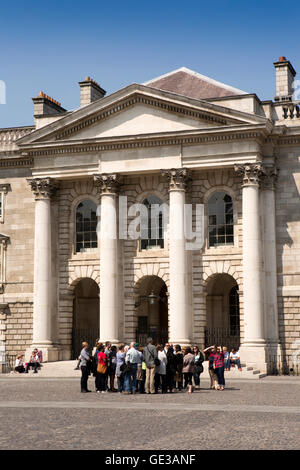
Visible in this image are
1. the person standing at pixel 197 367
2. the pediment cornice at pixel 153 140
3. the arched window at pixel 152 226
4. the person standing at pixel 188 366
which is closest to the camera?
the person standing at pixel 188 366

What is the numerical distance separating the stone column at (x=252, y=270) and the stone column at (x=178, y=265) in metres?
2.79

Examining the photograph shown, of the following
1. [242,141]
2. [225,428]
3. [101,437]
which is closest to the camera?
[101,437]

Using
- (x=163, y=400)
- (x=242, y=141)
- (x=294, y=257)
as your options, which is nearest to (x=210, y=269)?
(x=294, y=257)

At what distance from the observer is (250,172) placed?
35375 millimetres

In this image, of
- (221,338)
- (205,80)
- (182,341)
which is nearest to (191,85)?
(205,80)

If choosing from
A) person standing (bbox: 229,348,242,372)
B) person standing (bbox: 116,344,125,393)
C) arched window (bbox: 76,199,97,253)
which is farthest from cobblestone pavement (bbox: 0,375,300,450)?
arched window (bbox: 76,199,97,253)

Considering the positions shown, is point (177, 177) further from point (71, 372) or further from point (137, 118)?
point (71, 372)

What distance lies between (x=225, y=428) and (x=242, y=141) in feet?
74.9

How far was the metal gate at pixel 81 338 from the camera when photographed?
128 feet

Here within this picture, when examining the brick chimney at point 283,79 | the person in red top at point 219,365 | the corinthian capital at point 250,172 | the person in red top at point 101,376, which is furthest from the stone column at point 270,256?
the person in red top at point 101,376

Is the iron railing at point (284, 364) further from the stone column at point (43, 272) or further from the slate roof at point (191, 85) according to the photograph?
the slate roof at point (191, 85)

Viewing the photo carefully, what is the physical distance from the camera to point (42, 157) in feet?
128

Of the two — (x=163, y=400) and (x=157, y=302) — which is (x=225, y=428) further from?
(x=157, y=302)

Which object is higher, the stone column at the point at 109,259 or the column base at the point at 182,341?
the stone column at the point at 109,259
